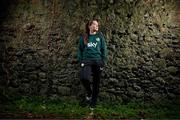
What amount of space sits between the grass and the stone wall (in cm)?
23

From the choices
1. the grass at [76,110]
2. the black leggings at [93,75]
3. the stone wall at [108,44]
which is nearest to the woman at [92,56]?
the black leggings at [93,75]

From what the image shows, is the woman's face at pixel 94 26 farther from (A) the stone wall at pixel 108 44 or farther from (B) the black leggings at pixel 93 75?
(A) the stone wall at pixel 108 44

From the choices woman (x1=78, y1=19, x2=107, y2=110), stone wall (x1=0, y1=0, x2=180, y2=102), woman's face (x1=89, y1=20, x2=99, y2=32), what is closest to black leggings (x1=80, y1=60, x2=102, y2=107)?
woman (x1=78, y1=19, x2=107, y2=110)

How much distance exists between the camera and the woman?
880cm

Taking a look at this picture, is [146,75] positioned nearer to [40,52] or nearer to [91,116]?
[91,116]

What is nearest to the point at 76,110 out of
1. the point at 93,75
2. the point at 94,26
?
the point at 93,75

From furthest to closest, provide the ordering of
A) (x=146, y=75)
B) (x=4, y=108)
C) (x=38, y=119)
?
(x=146, y=75)
(x=4, y=108)
(x=38, y=119)

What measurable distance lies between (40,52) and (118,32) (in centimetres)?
188

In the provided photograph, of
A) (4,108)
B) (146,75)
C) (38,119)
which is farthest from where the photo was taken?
(146,75)

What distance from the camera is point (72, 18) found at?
32.0 ft

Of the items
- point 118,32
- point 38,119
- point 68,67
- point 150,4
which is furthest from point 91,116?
point 150,4

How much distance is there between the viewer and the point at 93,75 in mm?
9031

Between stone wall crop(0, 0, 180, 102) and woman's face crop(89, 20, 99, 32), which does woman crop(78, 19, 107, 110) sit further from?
stone wall crop(0, 0, 180, 102)

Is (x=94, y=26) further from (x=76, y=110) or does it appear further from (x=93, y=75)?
(x=76, y=110)
